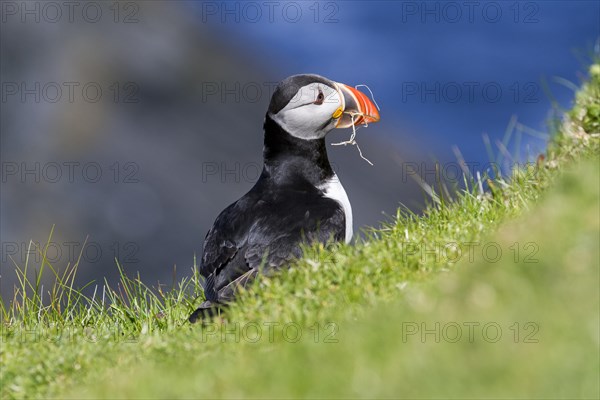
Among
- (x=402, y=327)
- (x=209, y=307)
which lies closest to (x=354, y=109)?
(x=209, y=307)

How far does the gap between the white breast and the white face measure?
506 mm

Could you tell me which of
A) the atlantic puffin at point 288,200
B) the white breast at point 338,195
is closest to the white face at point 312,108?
the atlantic puffin at point 288,200

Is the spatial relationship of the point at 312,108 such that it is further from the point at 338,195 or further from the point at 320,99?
the point at 338,195

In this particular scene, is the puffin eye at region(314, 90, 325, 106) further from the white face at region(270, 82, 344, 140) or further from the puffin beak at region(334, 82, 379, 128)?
the puffin beak at region(334, 82, 379, 128)

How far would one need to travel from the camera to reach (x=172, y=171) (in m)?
34.4

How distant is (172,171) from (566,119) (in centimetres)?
2673

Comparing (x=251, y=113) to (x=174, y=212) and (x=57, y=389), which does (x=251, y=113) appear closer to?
(x=174, y=212)

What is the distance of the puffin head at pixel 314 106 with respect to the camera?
7547 millimetres

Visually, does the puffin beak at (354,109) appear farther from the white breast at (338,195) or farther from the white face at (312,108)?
the white breast at (338,195)

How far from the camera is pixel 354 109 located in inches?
304

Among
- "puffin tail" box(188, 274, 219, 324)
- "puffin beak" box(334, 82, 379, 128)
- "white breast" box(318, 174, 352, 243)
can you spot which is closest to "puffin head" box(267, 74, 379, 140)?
"puffin beak" box(334, 82, 379, 128)

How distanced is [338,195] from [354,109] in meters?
0.78

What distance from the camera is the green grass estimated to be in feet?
12.5

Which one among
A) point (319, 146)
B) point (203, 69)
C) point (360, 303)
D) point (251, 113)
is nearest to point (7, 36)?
point (203, 69)
